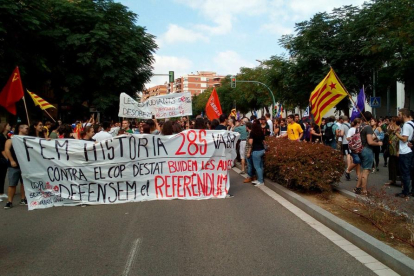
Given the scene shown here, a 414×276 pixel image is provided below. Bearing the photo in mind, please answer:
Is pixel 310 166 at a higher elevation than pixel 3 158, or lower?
lower

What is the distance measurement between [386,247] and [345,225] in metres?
1.02

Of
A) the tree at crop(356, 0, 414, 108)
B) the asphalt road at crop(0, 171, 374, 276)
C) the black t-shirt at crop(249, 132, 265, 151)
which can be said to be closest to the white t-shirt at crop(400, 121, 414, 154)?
the asphalt road at crop(0, 171, 374, 276)

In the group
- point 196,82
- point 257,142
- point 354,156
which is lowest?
point 354,156

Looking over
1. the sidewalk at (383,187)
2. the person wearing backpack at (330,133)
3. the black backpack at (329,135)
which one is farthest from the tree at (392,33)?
the sidewalk at (383,187)

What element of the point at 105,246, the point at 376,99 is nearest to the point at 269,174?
the point at 105,246

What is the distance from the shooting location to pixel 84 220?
689 cm

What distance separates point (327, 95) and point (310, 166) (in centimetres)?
242

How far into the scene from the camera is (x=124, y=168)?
331 inches

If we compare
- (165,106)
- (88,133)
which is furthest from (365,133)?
(165,106)

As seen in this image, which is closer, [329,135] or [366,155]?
[366,155]

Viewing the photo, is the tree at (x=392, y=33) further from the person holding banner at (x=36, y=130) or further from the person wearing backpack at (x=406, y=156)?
the person holding banner at (x=36, y=130)

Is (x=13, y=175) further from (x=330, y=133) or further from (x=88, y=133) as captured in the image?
(x=330, y=133)

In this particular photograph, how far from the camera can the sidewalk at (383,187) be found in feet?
21.7

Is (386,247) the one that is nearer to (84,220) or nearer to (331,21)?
(84,220)
